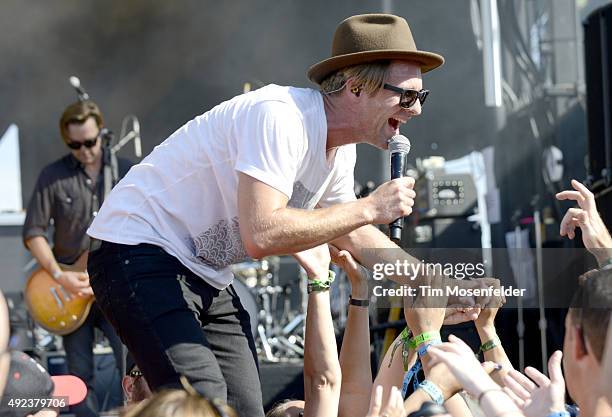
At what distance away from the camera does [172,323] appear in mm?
2941

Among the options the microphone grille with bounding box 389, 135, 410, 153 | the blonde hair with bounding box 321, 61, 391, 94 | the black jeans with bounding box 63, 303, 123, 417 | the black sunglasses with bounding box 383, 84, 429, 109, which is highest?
the blonde hair with bounding box 321, 61, 391, 94

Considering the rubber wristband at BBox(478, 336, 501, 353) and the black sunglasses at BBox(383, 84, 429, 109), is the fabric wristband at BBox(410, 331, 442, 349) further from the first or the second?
the black sunglasses at BBox(383, 84, 429, 109)

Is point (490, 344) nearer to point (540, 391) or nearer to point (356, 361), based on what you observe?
point (356, 361)

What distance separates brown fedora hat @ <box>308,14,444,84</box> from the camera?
3.20 m

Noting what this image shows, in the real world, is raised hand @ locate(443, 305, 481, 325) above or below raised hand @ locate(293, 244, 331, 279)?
below

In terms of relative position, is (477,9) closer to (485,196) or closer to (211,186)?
(485,196)

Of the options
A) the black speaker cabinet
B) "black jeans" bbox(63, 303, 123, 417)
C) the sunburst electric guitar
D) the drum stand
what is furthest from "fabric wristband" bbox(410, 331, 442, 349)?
the drum stand

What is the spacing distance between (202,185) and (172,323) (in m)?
0.43

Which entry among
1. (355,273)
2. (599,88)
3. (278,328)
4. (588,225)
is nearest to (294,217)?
(355,273)

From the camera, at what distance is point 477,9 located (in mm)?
9820

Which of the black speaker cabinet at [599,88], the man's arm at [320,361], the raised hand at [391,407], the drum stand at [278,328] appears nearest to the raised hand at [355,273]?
the man's arm at [320,361]

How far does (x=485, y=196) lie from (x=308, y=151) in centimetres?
549

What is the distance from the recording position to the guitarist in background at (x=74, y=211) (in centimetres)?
599

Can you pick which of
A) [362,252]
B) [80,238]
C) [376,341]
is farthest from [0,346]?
[376,341]
